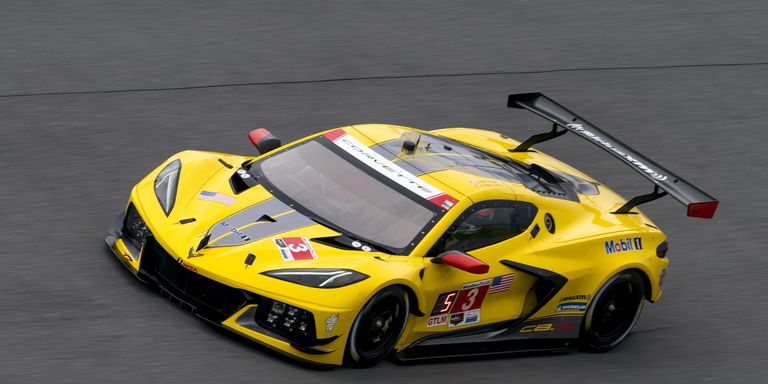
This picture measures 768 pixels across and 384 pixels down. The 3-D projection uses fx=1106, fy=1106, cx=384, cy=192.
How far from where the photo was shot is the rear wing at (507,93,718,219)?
768 cm

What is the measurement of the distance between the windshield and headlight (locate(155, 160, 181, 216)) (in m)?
0.64

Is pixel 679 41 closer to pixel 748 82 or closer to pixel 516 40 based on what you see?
pixel 748 82

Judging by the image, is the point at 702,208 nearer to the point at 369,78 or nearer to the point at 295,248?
the point at 295,248

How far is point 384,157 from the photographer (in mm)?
7934

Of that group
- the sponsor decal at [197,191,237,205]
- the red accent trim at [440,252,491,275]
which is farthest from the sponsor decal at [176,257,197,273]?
the red accent trim at [440,252,491,275]

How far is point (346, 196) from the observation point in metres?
7.58

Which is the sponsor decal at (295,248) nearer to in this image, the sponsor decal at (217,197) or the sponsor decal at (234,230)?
the sponsor decal at (234,230)

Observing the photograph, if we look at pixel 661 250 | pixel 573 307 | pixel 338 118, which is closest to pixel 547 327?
pixel 573 307

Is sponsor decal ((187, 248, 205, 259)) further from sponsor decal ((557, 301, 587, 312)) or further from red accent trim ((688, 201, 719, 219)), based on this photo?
red accent trim ((688, 201, 719, 219))

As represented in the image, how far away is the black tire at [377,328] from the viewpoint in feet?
22.1

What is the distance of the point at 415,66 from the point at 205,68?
2.40m

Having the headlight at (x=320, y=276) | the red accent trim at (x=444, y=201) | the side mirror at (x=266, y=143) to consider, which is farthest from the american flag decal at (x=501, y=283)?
the side mirror at (x=266, y=143)

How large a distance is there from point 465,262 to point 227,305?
150 centimetres

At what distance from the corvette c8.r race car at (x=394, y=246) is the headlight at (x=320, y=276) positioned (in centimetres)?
1
